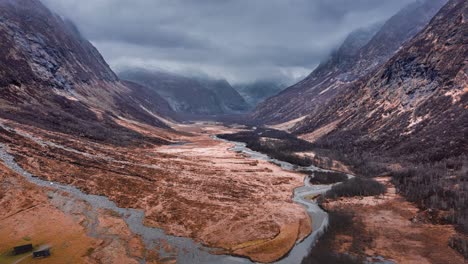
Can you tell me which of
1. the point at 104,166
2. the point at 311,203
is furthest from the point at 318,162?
the point at 104,166

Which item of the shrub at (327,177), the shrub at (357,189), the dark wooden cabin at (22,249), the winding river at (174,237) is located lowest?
the dark wooden cabin at (22,249)

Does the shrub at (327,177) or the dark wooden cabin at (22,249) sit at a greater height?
the shrub at (327,177)

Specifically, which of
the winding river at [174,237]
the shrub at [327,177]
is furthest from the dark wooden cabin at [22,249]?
the shrub at [327,177]

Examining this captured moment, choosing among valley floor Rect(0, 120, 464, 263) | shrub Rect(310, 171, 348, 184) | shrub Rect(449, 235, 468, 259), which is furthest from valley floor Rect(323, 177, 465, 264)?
shrub Rect(310, 171, 348, 184)

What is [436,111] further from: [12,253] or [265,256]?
[12,253]

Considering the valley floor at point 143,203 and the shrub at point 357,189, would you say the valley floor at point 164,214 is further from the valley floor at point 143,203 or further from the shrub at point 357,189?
the shrub at point 357,189

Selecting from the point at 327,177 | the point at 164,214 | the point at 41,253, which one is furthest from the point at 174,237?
the point at 327,177

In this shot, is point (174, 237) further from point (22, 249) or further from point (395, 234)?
point (395, 234)

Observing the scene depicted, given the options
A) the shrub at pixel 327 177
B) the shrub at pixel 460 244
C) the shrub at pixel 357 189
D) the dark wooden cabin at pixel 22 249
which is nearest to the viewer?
the dark wooden cabin at pixel 22 249

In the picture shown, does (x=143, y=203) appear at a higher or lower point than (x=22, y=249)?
higher

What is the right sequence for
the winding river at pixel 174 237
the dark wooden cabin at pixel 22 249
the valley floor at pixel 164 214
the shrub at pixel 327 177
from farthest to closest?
the shrub at pixel 327 177 < the valley floor at pixel 164 214 < the winding river at pixel 174 237 < the dark wooden cabin at pixel 22 249

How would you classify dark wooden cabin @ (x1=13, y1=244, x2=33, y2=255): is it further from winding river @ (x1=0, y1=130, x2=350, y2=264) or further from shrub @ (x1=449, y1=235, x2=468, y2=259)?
shrub @ (x1=449, y1=235, x2=468, y2=259)
